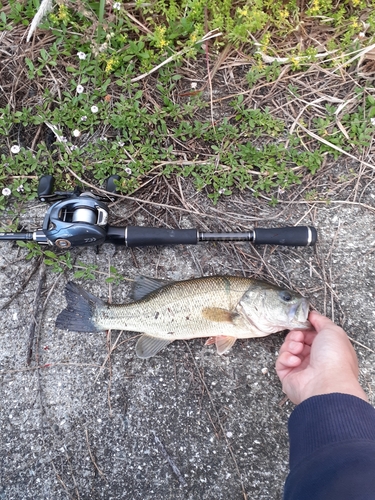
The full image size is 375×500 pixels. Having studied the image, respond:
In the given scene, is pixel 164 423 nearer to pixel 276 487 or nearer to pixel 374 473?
pixel 276 487

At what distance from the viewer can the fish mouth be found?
274cm

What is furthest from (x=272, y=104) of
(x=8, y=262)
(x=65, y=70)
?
(x=8, y=262)

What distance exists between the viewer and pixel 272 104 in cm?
339

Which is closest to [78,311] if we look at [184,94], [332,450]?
[332,450]

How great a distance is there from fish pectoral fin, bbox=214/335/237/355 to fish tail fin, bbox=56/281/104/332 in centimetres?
94

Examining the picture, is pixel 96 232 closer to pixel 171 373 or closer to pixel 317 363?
pixel 171 373

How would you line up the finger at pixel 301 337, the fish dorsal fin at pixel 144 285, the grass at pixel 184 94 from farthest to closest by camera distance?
Answer: the grass at pixel 184 94 < the fish dorsal fin at pixel 144 285 < the finger at pixel 301 337

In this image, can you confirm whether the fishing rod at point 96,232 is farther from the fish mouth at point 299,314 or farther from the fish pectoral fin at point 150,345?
the fish pectoral fin at point 150,345

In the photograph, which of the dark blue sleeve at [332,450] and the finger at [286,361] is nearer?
the dark blue sleeve at [332,450]

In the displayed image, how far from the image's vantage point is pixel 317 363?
250 centimetres

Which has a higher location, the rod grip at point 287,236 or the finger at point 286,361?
the rod grip at point 287,236

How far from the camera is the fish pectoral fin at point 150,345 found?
2.92 metres

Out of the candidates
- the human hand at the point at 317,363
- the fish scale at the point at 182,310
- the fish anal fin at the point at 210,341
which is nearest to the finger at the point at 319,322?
the human hand at the point at 317,363

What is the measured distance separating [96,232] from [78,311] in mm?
674
